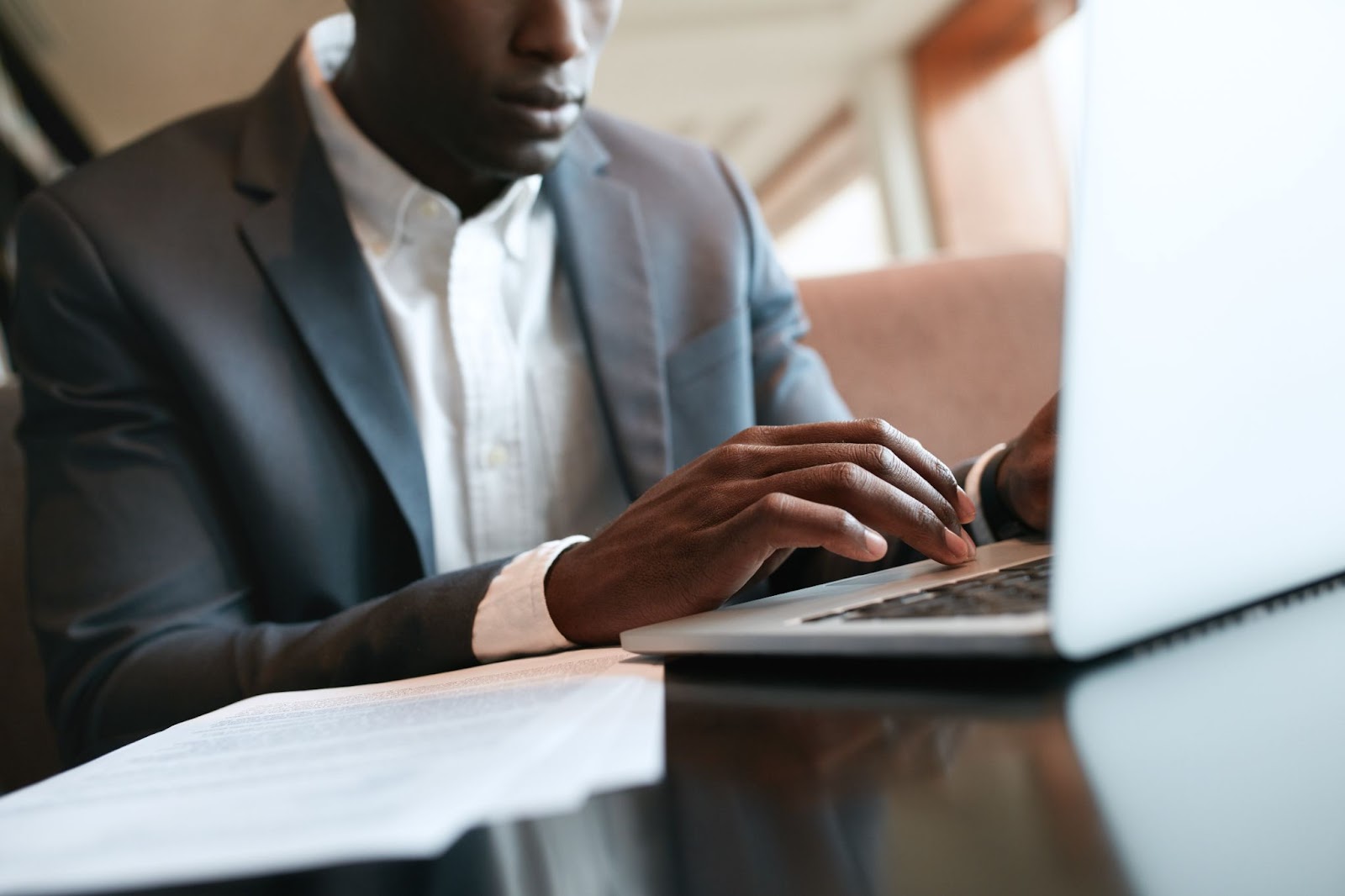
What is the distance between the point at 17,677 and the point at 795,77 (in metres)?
5.66

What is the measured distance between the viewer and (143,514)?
84 centimetres

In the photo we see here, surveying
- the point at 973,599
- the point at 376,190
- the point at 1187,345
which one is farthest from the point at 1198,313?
the point at 376,190

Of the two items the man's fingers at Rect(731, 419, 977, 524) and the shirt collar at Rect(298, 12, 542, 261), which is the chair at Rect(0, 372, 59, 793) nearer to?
the shirt collar at Rect(298, 12, 542, 261)

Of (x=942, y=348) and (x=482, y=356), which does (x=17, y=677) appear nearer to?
(x=482, y=356)

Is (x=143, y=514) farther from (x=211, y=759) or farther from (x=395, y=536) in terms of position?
(x=211, y=759)

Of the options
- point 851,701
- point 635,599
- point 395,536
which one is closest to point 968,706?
point 851,701

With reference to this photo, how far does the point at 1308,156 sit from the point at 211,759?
0.40 metres

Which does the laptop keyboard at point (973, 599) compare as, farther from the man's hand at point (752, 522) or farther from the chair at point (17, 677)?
the chair at point (17, 677)

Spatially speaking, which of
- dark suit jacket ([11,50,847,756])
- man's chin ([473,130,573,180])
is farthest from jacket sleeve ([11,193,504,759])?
man's chin ([473,130,573,180])

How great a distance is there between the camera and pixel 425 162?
1076 mm

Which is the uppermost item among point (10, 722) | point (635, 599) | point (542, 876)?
point (542, 876)

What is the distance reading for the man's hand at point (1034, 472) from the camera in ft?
2.10

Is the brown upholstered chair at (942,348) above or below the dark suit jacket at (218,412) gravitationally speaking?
below

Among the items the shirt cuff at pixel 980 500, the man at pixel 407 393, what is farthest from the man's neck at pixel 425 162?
the shirt cuff at pixel 980 500
